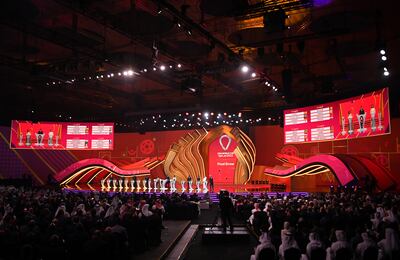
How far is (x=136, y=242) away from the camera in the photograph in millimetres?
9594

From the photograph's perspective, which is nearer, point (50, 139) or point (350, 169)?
point (350, 169)

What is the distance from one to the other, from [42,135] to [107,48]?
11.8 m

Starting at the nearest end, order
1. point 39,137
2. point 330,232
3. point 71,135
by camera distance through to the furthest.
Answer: point 330,232 < point 39,137 < point 71,135

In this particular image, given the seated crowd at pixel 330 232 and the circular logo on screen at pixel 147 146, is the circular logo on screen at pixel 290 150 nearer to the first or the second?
the circular logo on screen at pixel 147 146

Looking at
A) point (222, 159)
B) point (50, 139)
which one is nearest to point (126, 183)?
point (50, 139)

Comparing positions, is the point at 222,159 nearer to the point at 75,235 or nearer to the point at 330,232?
the point at 330,232

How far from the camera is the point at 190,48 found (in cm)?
1491

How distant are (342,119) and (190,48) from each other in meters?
7.72

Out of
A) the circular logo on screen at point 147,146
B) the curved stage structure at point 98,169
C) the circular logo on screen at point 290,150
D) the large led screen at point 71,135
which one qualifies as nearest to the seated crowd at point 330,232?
the circular logo on screen at point 290,150

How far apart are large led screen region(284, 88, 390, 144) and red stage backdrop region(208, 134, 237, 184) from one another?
6101 mm

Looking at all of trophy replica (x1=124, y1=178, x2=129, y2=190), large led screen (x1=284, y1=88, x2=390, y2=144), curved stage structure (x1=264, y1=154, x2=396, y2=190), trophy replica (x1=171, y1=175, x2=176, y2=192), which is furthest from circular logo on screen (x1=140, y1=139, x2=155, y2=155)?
curved stage structure (x1=264, y1=154, x2=396, y2=190)

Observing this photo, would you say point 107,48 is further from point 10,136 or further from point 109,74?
point 10,136

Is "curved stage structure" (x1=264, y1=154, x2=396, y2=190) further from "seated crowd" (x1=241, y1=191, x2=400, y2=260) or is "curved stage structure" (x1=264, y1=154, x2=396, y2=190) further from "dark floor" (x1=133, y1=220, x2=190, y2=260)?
"dark floor" (x1=133, y1=220, x2=190, y2=260)

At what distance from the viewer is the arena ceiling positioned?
37.6 feet
